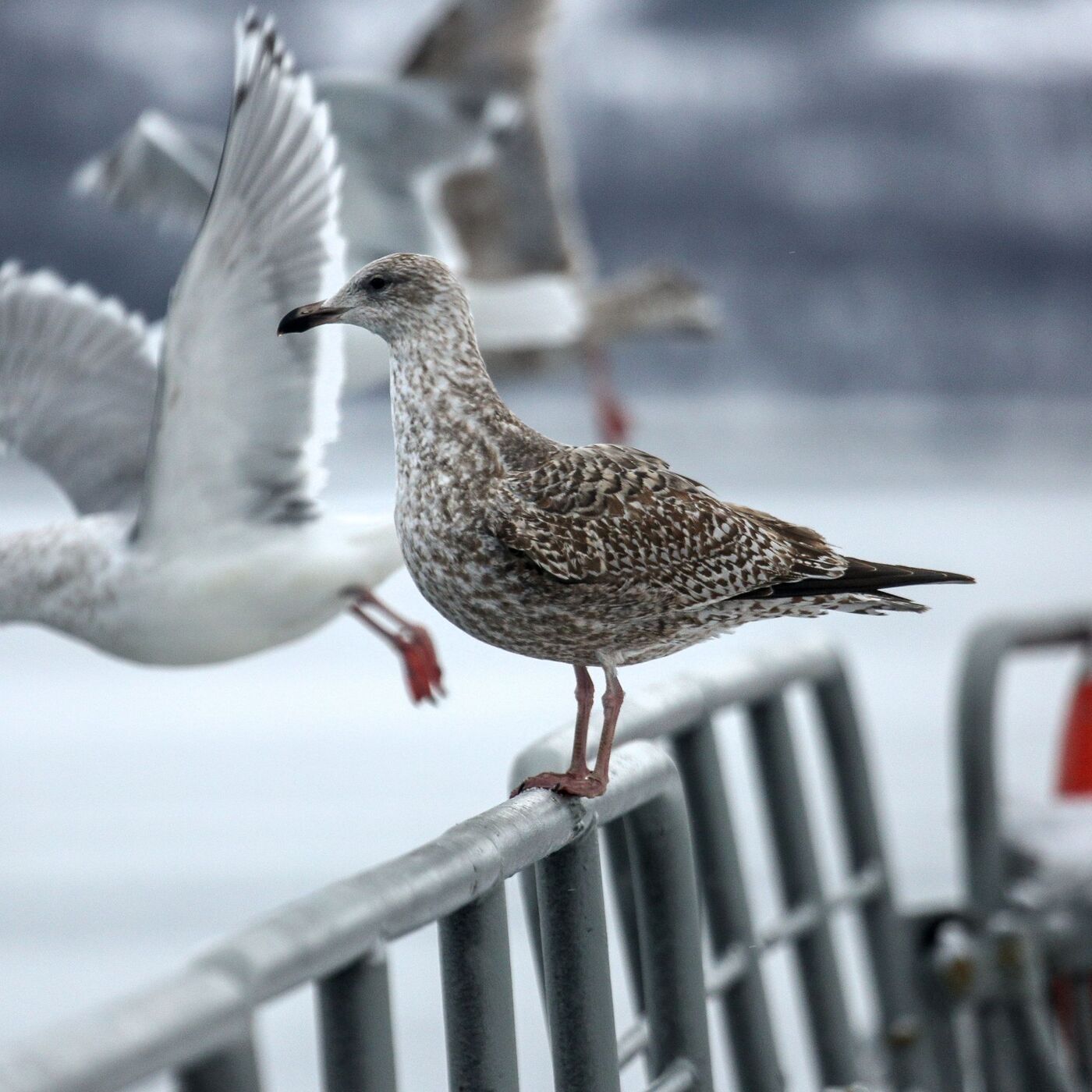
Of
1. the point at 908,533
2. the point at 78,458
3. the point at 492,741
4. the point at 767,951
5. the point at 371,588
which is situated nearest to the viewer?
the point at 371,588

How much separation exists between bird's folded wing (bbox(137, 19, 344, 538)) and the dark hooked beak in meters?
0.15

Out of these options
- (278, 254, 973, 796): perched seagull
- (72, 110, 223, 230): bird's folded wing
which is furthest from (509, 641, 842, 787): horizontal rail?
(72, 110, 223, 230): bird's folded wing

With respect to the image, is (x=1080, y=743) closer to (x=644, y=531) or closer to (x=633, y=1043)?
(x=633, y=1043)

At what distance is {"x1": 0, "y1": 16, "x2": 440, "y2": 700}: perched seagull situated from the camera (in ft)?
3.17

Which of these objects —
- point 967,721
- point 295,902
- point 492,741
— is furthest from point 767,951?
point 492,741

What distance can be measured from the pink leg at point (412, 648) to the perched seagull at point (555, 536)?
15cm

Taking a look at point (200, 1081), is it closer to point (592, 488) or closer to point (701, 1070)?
point (592, 488)

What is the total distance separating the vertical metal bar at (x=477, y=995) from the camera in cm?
82

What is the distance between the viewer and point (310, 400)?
3.46ft

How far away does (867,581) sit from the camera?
33.9 inches

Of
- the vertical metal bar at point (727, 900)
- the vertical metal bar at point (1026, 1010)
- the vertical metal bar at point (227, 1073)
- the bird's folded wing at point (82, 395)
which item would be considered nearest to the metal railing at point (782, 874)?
the vertical metal bar at point (727, 900)

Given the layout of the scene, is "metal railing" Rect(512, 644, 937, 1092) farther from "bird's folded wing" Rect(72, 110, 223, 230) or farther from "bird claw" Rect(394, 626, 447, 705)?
"bird's folded wing" Rect(72, 110, 223, 230)

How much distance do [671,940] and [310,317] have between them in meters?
0.46

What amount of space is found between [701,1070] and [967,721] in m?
1.21
